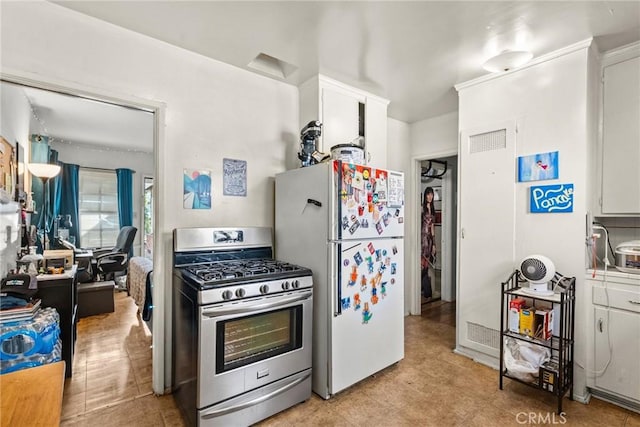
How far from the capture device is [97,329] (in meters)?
3.56

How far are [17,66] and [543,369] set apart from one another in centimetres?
385

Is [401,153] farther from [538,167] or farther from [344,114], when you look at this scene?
[538,167]

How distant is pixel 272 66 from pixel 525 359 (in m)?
3.09

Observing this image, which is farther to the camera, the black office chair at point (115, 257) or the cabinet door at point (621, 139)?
the black office chair at point (115, 257)

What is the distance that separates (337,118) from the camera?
298 centimetres

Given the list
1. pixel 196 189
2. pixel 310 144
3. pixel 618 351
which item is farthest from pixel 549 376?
pixel 196 189

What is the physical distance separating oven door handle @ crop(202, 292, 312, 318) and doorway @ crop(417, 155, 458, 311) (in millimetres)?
3028

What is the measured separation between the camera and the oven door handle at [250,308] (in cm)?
181

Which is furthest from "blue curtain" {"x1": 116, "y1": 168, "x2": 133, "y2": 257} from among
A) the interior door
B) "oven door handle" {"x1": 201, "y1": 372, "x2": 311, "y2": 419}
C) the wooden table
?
the interior door

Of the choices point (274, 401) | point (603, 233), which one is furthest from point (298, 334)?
point (603, 233)

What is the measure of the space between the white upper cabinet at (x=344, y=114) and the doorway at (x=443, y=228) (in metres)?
1.67

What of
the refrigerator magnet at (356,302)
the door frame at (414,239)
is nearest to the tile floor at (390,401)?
the refrigerator magnet at (356,302)

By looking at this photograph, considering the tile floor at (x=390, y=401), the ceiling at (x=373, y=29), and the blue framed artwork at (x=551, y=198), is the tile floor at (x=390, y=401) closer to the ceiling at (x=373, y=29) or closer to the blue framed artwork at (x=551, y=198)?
the blue framed artwork at (x=551, y=198)

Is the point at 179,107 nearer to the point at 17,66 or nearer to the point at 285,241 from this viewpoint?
the point at 17,66
